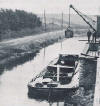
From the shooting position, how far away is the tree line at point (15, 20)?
94.5m

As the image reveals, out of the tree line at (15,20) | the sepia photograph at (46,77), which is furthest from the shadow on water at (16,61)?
the tree line at (15,20)

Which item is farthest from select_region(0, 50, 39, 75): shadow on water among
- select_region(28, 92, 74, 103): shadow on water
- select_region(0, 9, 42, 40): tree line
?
select_region(0, 9, 42, 40): tree line

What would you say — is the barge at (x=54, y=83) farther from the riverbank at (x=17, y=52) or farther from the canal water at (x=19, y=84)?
the riverbank at (x=17, y=52)

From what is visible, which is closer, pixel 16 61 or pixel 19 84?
pixel 19 84

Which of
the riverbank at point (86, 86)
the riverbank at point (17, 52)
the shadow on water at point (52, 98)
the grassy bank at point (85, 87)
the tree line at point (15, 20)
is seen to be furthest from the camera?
the tree line at point (15, 20)

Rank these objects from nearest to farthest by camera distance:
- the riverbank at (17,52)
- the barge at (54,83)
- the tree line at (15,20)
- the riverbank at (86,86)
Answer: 1. the riverbank at (86,86)
2. the barge at (54,83)
3. the riverbank at (17,52)
4. the tree line at (15,20)

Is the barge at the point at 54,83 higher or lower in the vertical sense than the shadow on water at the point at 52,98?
higher

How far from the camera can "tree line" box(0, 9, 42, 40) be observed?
94469 millimetres

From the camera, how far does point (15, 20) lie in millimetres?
102125

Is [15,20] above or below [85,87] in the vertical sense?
above

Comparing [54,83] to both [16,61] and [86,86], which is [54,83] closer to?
[86,86]

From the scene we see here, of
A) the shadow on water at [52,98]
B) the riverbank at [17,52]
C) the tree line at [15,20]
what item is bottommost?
the shadow on water at [52,98]

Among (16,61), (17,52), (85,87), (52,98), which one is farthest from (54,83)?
(17,52)

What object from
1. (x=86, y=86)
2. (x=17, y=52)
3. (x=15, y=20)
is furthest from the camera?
(x=15, y=20)
